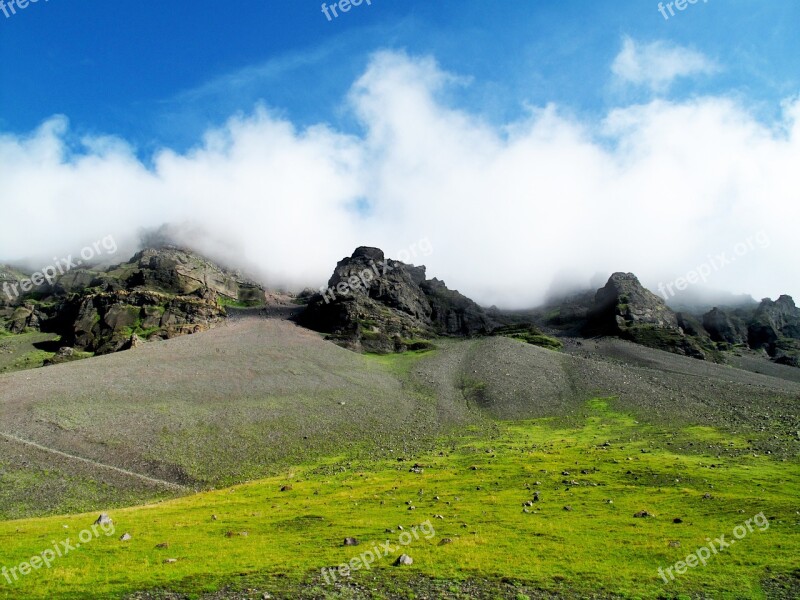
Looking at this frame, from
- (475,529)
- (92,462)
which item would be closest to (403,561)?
(475,529)

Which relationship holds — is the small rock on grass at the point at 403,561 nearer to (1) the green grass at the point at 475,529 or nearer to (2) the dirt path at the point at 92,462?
(1) the green grass at the point at 475,529

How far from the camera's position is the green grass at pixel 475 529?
28047 millimetres

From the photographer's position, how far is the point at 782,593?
2542cm

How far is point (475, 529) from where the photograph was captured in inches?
1480

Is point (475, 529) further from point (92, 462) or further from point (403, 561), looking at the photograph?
point (92, 462)

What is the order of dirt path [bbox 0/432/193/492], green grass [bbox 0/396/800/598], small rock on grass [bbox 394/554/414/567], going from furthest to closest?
dirt path [bbox 0/432/193/492] < small rock on grass [bbox 394/554/414/567] < green grass [bbox 0/396/800/598]

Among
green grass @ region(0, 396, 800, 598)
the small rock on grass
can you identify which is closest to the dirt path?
green grass @ region(0, 396, 800, 598)

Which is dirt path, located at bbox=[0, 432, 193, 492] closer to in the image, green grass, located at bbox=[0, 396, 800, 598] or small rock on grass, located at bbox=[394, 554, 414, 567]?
green grass, located at bbox=[0, 396, 800, 598]

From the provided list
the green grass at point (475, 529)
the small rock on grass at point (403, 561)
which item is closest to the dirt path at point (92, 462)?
the green grass at point (475, 529)

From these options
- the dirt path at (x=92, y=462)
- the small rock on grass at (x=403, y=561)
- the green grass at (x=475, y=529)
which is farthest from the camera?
the dirt path at (x=92, y=462)

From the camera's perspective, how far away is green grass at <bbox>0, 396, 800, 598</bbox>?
28047mm

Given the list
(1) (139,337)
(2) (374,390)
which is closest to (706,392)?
(2) (374,390)

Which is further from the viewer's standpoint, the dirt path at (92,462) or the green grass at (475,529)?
the dirt path at (92,462)

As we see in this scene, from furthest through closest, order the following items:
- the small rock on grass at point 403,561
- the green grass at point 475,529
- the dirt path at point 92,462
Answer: the dirt path at point 92,462
the small rock on grass at point 403,561
the green grass at point 475,529
